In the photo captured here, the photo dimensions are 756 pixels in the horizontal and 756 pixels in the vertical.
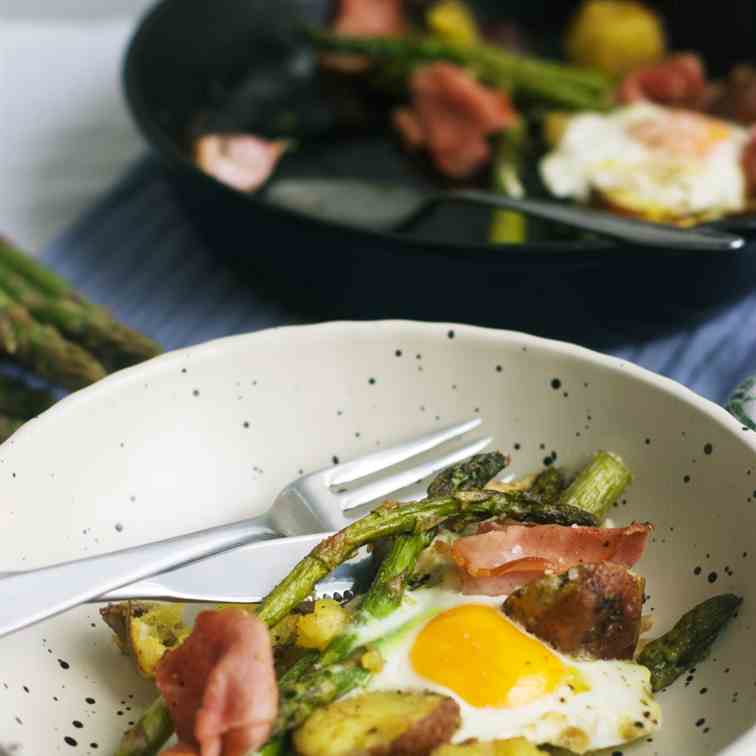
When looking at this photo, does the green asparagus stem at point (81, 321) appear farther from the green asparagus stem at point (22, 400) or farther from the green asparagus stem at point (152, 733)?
the green asparagus stem at point (152, 733)

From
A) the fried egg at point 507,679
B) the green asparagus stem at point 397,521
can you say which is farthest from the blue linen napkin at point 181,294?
the fried egg at point 507,679

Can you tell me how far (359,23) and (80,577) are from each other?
283 cm

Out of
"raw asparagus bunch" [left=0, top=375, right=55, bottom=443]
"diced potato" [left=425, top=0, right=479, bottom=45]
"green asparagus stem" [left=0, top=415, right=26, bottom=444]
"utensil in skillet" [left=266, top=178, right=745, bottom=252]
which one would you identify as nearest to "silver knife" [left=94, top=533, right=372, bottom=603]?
"green asparagus stem" [left=0, top=415, right=26, bottom=444]

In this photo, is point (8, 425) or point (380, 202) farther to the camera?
point (380, 202)

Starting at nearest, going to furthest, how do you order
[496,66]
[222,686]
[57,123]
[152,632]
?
[222,686] → [152,632] → [496,66] → [57,123]

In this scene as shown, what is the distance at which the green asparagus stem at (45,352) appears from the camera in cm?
268

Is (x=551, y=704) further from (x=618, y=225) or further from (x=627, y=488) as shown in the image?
(x=618, y=225)

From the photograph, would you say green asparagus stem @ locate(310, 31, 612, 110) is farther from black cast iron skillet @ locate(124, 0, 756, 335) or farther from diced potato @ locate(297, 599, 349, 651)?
diced potato @ locate(297, 599, 349, 651)

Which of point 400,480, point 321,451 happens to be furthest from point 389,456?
point 321,451

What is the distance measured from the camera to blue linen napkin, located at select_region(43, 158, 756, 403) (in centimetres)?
294

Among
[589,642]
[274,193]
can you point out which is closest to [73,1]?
[274,193]

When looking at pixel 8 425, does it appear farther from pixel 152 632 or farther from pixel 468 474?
pixel 468 474

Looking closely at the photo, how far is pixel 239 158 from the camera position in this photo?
3426 mm

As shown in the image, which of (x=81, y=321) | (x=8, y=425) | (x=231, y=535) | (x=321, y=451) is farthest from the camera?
(x=81, y=321)
